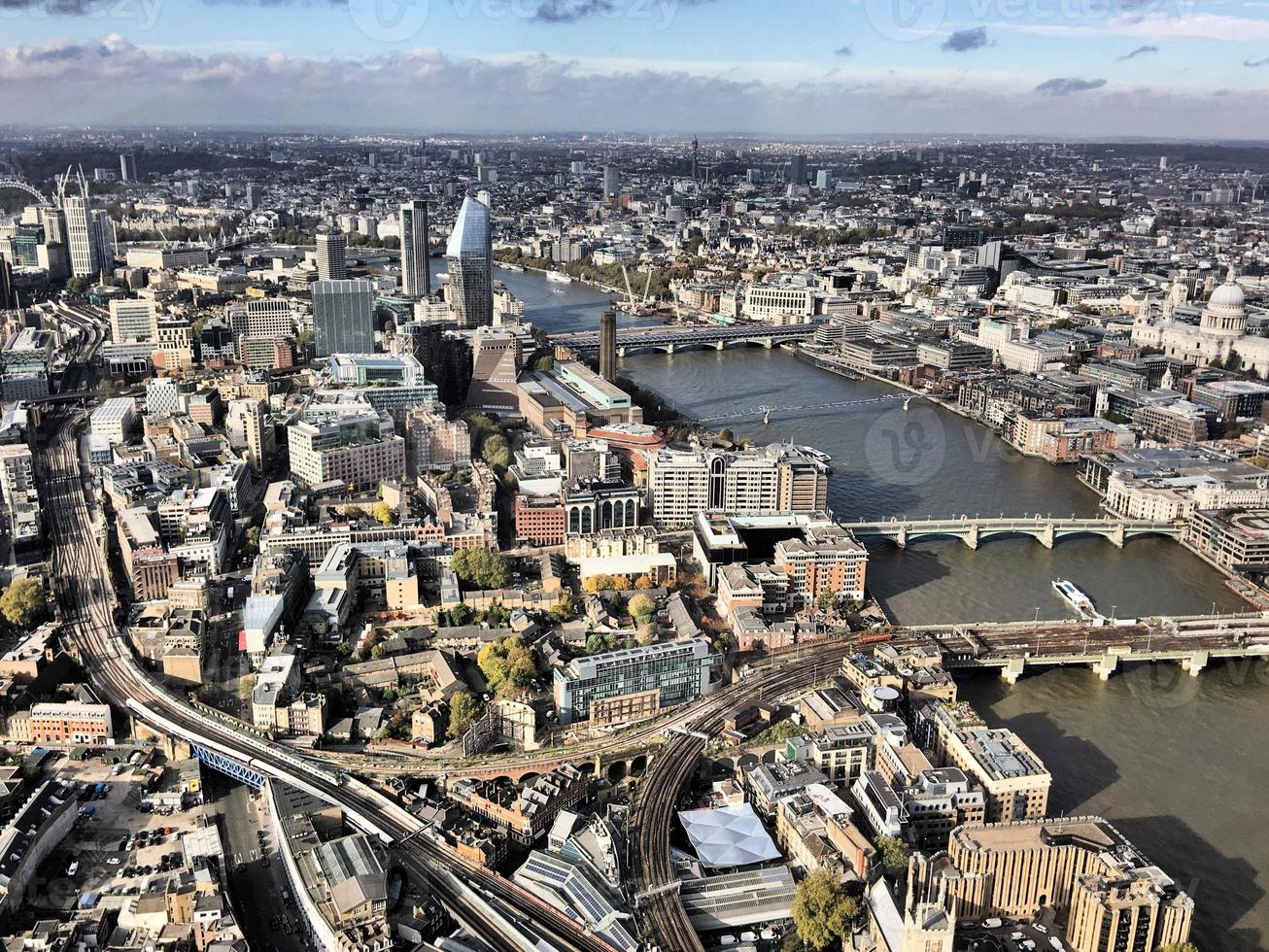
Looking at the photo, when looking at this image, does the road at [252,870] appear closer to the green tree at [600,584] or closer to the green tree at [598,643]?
the green tree at [598,643]

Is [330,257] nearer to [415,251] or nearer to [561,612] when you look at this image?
[415,251]

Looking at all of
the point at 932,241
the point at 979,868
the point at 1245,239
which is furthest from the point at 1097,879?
the point at 1245,239

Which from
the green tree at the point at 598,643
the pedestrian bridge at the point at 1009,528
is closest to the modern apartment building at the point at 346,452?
the green tree at the point at 598,643

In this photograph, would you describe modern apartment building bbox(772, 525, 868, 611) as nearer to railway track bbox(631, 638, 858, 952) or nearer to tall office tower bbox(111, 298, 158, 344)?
railway track bbox(631, 638, 858, 952)

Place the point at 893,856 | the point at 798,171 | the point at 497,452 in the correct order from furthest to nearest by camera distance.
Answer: the point at 798,171 → the point at 497,452 → the point at 893,856

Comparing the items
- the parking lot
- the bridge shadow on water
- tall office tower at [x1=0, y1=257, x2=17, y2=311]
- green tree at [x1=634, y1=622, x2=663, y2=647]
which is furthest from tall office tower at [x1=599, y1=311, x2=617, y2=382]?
tall office tower at [x1=0, y1=257, x2=17, y2=311]

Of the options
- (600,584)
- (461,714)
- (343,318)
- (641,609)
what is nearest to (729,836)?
(461,714)
